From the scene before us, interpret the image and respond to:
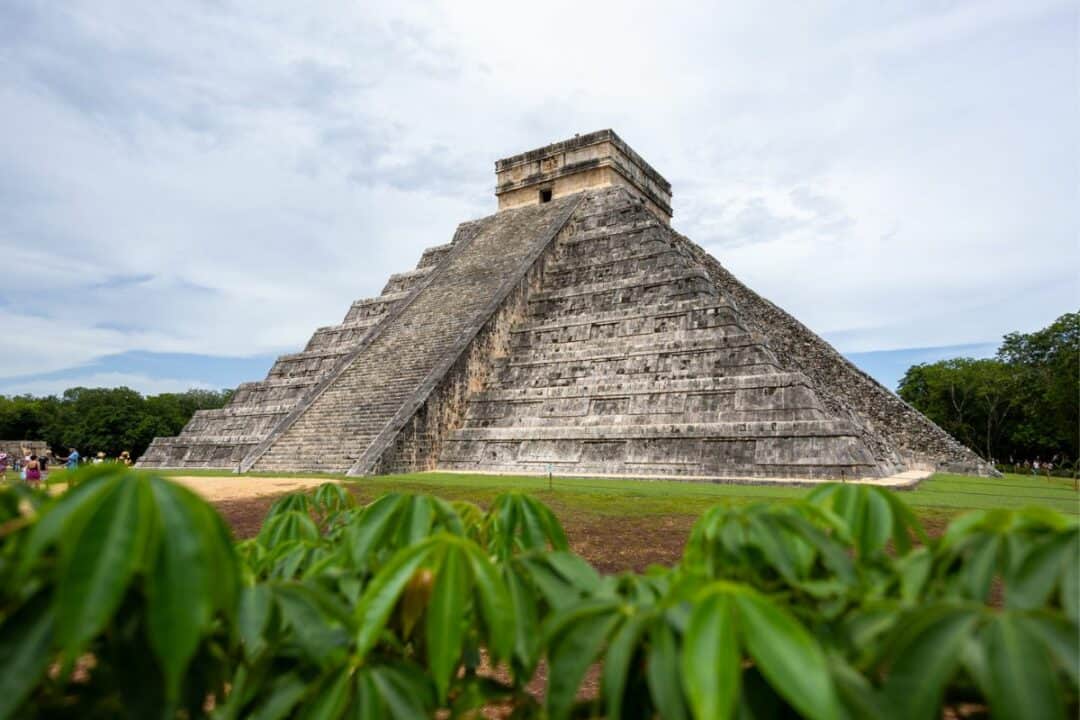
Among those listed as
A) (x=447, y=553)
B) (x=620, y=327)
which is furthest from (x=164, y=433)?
(x=447, y=553)

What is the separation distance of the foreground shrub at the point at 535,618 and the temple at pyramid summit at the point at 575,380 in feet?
39.6

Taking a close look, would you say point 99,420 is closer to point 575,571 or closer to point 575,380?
point 575,380

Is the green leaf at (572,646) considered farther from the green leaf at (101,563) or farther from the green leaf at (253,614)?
the green leaf at (101,563)

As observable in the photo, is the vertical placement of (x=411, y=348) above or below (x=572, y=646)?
above

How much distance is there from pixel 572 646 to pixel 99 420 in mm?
66914

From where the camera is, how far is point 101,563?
35.7 inches

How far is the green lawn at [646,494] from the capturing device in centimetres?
916

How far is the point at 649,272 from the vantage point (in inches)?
710

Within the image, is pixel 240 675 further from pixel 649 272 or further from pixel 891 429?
pixel 891 429

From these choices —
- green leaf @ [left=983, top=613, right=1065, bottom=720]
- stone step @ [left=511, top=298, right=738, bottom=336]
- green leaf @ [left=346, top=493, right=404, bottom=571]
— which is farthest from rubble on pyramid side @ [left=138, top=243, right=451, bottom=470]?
green leaf @ [left=983, top=613, right=1065, bottom=720]

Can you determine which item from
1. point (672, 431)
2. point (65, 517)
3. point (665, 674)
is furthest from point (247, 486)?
point (665, 674)

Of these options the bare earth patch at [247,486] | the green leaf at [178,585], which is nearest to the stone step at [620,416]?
the bare earth patch at [247,486]

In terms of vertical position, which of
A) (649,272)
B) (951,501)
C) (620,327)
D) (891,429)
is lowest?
(951,501)

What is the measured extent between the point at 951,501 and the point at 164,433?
210ft
